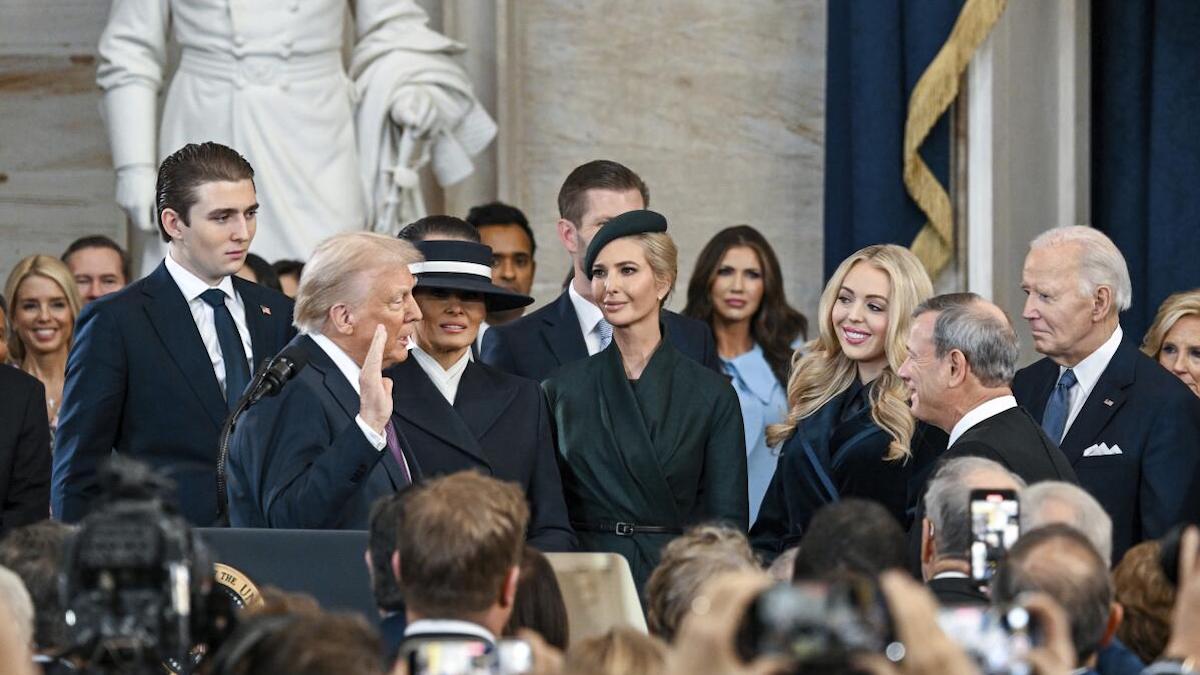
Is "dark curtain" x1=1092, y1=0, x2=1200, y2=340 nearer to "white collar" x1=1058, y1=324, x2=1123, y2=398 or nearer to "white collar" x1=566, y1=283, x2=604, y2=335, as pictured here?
"white collar" x1=1058, y1=324, x2=1123, y2=398

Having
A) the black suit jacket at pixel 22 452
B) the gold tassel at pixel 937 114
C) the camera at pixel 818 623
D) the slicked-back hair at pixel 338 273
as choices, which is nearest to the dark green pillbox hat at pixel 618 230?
the slicked-back hair at pixel 338 273

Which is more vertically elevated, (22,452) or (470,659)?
(22,452)

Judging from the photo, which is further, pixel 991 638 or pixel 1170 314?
pixel 1170 314

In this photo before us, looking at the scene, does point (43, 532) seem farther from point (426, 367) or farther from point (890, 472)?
point (890, 472)

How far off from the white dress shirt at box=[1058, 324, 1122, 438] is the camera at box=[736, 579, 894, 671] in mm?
3705

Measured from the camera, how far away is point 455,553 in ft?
11.4

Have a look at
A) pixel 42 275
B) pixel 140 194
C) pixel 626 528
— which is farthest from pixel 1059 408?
pixel 140 194

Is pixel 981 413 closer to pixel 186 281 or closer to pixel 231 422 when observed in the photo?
pixel 231 422

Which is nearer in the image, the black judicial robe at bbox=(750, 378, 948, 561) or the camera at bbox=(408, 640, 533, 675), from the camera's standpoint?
the camera at bbox=(408, 640, 533, 675)

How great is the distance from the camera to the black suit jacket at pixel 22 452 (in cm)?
592

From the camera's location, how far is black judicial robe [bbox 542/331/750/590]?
5.63 metres

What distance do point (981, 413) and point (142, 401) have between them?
2.13 meters

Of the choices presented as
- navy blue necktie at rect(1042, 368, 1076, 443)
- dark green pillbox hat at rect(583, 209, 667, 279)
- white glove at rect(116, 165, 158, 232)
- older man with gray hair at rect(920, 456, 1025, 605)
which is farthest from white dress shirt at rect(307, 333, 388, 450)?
white glove at rect(116, 165, 158, 232)

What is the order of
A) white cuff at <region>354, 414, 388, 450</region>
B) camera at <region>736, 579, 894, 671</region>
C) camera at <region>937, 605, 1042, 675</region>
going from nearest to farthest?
camera at <region>736, 579, 894, 671</region> → camera at <region>937, 605, 1042, 675</region> → white cuff at <region>354, 414, 388, 450</region>
